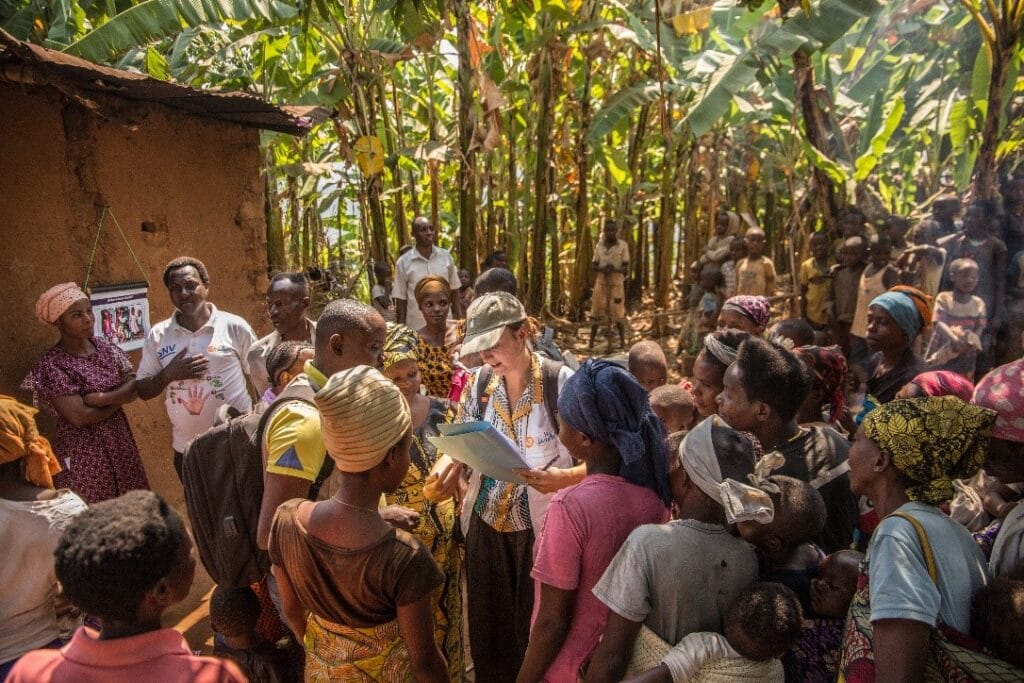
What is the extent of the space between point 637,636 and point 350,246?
49.3 ft

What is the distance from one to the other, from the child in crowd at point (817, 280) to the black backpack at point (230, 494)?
6.58 m

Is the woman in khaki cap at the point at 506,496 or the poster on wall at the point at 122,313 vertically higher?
the poster on wall at the point at 122,313

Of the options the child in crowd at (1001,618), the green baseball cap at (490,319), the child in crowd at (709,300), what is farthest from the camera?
the child in crowd at (709,300)

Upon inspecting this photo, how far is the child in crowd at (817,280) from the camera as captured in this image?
7.71m

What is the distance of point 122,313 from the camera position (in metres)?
4.65

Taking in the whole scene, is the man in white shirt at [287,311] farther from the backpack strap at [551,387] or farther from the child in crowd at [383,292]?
the child in crowd at [383,292]

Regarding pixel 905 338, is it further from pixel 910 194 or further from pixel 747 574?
pixel 910 194

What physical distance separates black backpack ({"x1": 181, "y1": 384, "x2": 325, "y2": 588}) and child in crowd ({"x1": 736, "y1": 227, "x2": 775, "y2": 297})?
6.86 metres

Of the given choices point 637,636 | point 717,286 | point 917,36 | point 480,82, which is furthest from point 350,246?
point 637,636

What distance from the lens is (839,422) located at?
355cm

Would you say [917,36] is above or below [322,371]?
above

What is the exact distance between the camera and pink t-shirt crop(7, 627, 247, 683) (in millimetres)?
1510

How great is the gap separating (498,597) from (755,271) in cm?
628

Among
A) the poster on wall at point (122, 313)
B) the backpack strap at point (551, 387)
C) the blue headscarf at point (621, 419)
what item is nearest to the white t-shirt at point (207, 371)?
the poster on wall at point (122, 313)
